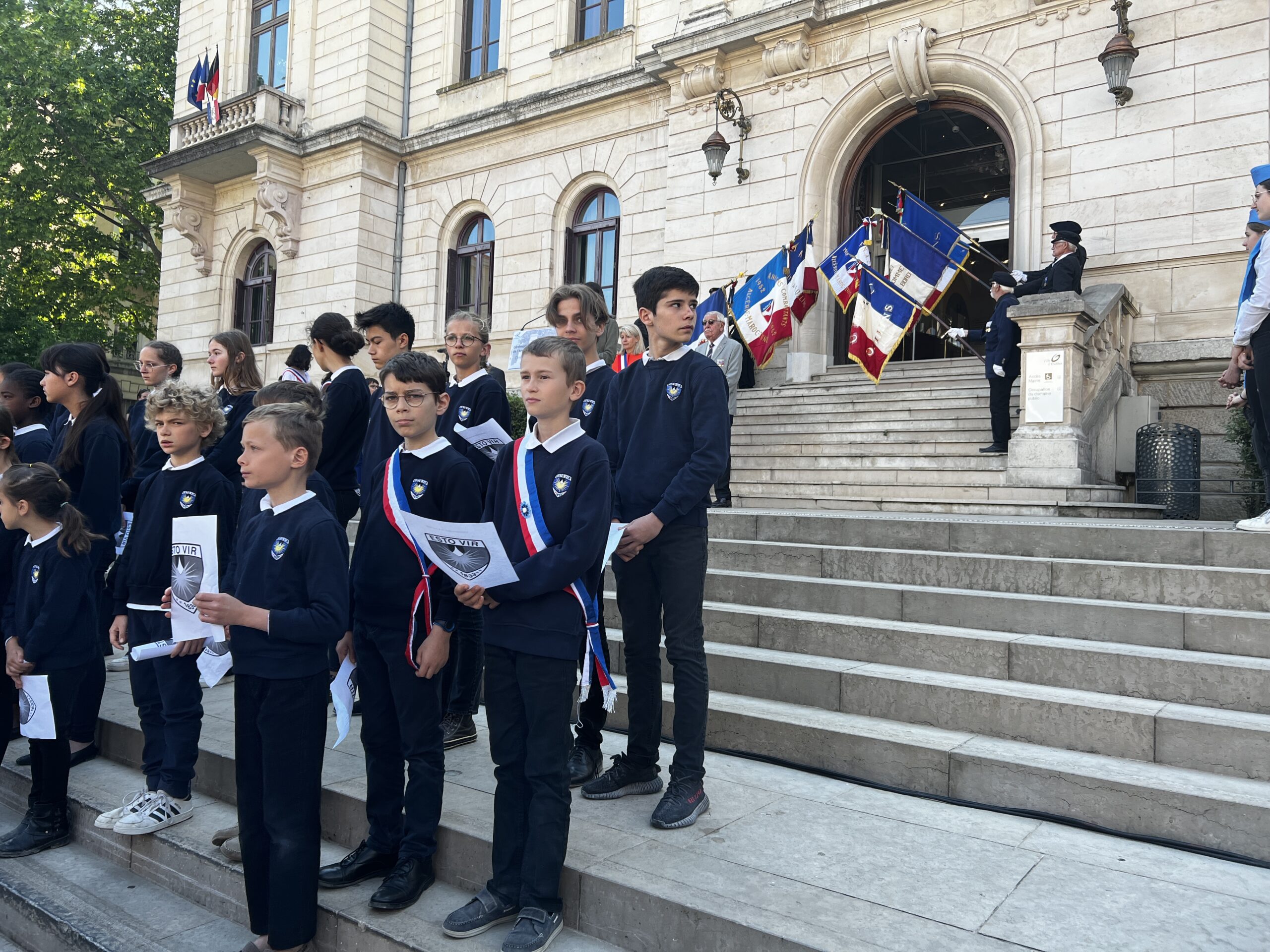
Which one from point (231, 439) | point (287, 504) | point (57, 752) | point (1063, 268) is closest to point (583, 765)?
point (287, 504)

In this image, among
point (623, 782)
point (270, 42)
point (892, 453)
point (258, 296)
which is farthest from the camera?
point (258, 296)

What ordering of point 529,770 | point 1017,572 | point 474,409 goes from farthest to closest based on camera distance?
point 1017,572 → point 474,409 → point 529,770

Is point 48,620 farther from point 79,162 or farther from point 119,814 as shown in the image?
point 79,162

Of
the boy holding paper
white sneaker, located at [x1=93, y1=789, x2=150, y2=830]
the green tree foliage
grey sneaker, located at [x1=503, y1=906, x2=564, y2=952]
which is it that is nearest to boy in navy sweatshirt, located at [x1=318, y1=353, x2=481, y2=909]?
grey sneaker, located at [x1=503, y1=906, x2=564, y2=952]

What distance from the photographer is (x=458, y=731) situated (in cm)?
460

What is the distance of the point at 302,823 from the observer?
3104 millimetres

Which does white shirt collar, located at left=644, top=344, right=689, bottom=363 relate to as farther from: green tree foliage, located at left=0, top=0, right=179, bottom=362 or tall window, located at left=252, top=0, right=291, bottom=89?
green tree foliage, located at left=0, top=0, right=179, bottom=362

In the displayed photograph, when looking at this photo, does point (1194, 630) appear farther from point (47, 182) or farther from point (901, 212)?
point (47, 182)

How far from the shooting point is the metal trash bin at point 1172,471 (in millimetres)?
8000

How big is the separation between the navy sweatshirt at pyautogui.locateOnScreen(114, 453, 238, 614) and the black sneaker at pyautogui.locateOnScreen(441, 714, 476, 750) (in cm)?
135

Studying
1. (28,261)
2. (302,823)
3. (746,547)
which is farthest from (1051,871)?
(28,261)

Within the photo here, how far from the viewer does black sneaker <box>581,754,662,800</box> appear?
385 cm

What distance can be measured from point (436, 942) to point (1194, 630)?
3.80 meters

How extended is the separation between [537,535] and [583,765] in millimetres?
1508
